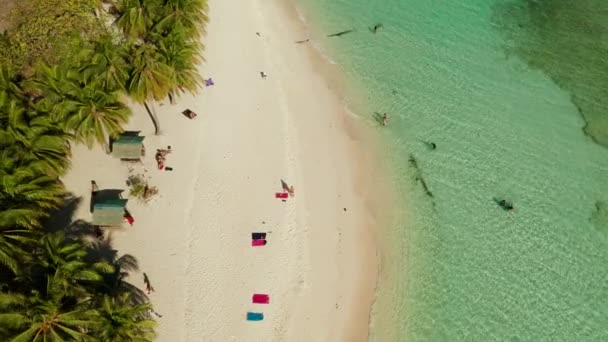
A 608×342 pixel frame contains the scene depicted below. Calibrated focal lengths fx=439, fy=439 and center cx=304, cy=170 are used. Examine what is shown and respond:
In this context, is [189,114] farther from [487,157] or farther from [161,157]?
[487,157]

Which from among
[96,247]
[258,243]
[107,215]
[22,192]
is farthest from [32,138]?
[258,243]

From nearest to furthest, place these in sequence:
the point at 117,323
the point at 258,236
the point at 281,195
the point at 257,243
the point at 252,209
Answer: the point at 117,323
the point at 257,243
the point at 258,236
the point at 252,209
the point at 281,195

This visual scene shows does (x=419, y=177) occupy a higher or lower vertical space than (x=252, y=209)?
higher

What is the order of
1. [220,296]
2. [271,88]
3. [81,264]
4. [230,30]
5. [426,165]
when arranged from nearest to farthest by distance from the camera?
1. [81,264]
2. [220,296]
3. [426,165]
4. [271,88]
5. [230,30]

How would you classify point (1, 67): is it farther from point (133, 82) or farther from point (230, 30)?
point (230, 30)

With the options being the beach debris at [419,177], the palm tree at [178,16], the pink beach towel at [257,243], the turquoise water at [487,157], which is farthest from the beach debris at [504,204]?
the palm tree at [178,16]

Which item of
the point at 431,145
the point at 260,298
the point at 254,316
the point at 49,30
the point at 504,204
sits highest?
the point at 49,30

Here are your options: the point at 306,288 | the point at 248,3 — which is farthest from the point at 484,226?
the point at 248,3

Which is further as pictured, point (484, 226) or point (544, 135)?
point (544, 135)

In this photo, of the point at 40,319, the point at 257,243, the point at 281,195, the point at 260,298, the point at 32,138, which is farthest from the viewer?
the point at 281,195
